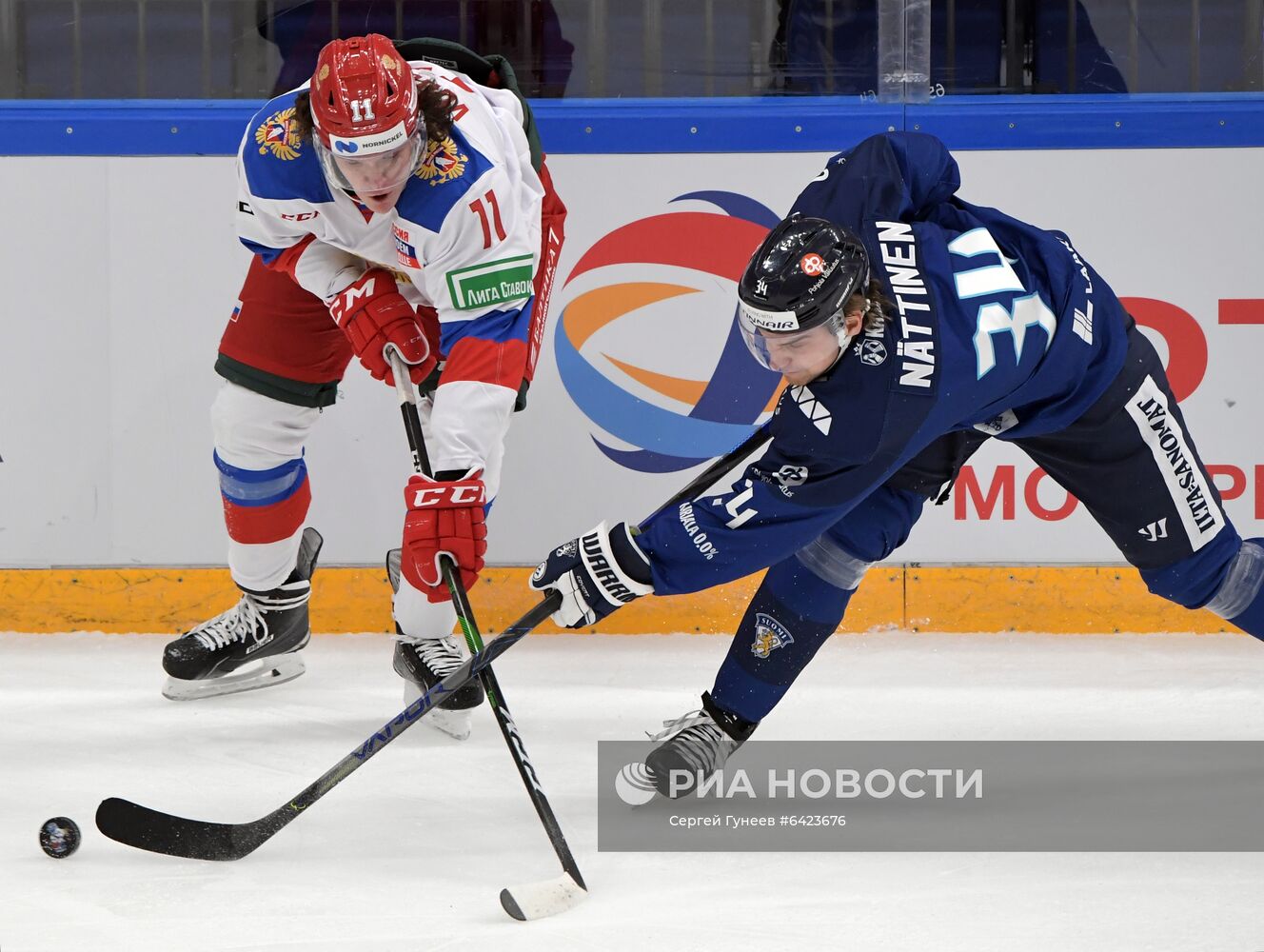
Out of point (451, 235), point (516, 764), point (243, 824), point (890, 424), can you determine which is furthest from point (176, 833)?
point (890, 424)

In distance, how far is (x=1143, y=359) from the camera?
216cm

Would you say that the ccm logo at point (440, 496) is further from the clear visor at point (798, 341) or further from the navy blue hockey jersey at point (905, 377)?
the clear visor at point (798, 341)

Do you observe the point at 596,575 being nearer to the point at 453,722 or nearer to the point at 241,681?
the point at 453,722

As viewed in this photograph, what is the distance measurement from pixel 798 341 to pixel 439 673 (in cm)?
109

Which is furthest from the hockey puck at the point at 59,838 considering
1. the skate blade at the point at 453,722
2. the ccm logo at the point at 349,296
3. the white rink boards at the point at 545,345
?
the white rink boards at the point at 545,345

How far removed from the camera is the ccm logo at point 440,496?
2135 millimetres

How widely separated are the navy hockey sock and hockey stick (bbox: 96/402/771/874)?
307 millimetres

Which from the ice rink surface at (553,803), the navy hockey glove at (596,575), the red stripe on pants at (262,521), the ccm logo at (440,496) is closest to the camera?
the ice rink surface at (553,803)

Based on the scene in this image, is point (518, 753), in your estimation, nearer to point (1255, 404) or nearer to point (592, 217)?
point (592, 217)

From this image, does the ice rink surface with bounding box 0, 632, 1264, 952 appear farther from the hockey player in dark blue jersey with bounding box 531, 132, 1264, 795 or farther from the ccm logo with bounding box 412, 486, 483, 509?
the ccm logo with bounding box 412, 486, 483, 509

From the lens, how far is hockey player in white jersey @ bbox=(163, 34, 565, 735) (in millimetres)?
2217

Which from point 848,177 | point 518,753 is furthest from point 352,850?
point 848,177

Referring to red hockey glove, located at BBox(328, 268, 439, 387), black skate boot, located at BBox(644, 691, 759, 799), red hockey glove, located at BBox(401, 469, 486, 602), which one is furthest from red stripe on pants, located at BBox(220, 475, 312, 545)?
black skate boot, located at BBox(644, 691, 759, 799)

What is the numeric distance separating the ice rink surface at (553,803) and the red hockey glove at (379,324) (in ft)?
2.28
